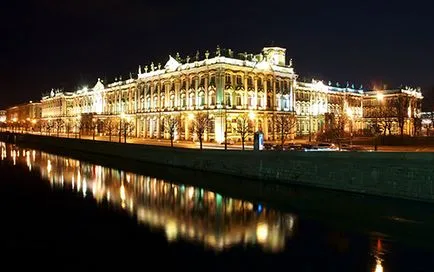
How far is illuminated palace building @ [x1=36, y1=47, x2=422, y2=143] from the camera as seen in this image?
240 feet

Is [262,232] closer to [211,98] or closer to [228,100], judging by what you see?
[228,100]

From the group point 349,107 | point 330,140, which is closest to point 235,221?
point 330,140

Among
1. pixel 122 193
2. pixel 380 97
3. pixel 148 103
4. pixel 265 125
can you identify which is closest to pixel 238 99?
pixel 265 125

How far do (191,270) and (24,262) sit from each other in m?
7.38

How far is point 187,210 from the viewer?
97.1 feet

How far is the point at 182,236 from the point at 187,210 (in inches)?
252

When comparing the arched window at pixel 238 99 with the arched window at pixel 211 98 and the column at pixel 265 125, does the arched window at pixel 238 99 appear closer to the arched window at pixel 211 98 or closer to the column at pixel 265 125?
the arched window at pixel 211 98

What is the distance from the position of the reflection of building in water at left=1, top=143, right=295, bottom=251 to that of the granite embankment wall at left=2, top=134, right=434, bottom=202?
555 centimetres

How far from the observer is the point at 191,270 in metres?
18.2

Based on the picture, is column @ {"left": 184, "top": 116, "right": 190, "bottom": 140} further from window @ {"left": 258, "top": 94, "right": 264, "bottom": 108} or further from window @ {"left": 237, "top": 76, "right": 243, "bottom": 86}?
window @ {"left": 258, "top": 94, "right": 264, "bottom": 108}

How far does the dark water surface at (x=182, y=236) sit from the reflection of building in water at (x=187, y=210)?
0.21 feet

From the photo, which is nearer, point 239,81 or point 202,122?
point 202,122

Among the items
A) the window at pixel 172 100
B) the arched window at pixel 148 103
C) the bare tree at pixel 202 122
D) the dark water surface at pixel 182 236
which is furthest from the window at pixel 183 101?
the dark water surface at pixel 182 236

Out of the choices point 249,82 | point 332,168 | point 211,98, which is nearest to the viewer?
point 332,168
